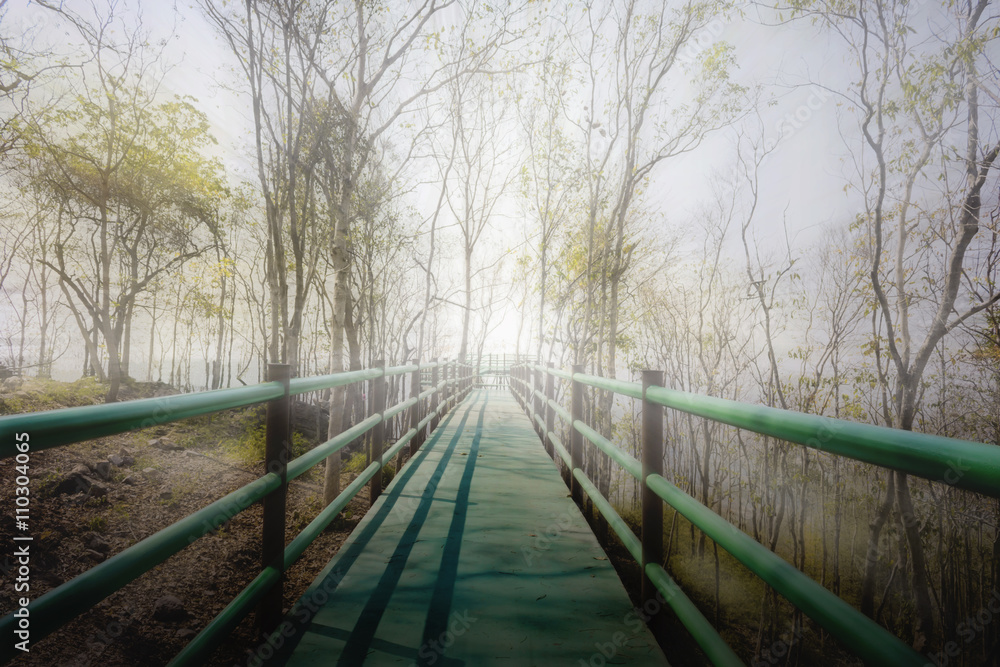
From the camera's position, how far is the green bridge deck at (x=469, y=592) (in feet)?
5.15

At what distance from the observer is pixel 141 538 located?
486 centimetres

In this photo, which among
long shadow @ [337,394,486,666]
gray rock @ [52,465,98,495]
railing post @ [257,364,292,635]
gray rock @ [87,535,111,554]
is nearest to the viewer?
long shadow @ [337,394,486,666]

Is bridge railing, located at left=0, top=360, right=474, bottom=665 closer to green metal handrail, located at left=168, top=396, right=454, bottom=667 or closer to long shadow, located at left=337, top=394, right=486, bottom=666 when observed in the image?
green metal handrail, located at left=168, top=396, right=454, bottom=667

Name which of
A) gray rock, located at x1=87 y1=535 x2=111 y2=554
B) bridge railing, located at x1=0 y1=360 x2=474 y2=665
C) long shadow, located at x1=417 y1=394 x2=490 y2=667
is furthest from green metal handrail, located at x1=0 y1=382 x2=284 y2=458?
gray rock, located at x1=87 y1=535 x2=111 y2=554

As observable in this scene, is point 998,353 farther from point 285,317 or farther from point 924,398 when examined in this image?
point 285,317

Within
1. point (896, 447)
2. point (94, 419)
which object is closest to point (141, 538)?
point (94, 419)

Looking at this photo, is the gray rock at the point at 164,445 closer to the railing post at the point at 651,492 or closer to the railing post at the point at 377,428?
the railing post at the point at 377,428

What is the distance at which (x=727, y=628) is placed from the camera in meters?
10.9

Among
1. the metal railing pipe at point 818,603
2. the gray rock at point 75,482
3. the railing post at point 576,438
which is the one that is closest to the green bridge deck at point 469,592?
the railing post at point 576,438

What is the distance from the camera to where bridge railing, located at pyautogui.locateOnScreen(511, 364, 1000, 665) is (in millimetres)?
660

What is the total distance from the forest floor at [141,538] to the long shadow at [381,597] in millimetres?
368

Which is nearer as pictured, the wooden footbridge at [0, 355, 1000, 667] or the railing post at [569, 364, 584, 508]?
the wooden footbridge at [0, 355, 1000, 667]

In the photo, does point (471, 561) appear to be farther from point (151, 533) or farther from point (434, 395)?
point (434, 395)

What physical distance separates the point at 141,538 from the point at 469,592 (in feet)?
16.4
